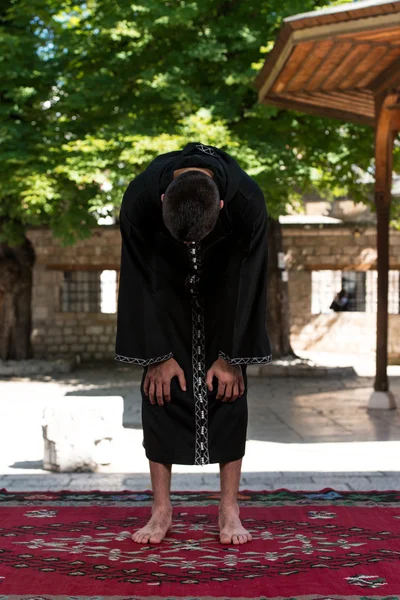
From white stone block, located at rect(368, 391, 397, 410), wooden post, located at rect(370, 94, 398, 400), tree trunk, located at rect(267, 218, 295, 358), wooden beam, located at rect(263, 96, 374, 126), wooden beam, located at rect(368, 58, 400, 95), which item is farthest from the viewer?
tree trunk, located at rect(267, 218, 295, 358)

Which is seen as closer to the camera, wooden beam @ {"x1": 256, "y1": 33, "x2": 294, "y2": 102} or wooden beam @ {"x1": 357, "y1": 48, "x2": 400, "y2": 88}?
wooden beam @ {"x1": 256, "y1": 33, "x2": 294, "y2": 102}

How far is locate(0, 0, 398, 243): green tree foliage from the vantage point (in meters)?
13.1

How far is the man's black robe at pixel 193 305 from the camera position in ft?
12.6

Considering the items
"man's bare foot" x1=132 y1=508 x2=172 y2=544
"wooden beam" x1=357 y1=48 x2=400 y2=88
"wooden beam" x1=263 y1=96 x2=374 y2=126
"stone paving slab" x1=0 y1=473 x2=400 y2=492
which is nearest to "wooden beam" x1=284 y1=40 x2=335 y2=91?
"wooden beam" x1=263 y1=96 x2=374 y2=126

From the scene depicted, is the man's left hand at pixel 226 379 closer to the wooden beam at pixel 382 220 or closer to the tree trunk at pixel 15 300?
the wooden beam at pixel 382 220

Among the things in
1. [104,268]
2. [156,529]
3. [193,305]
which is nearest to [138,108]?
[104,268]

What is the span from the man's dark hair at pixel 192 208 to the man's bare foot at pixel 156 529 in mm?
1172

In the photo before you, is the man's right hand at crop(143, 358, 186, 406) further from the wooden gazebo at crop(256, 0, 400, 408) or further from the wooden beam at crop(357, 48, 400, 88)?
the wooden beam at crop(357, 48, 400, 88)

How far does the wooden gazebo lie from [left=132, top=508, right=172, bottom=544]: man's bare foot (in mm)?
4937

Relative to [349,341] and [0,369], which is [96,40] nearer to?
[0,369]

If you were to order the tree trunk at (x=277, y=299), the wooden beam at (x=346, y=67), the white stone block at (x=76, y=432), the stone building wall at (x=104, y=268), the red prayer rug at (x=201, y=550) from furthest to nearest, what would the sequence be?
the stone building wall at (x=104, y=268) < the tree trunk at (x=277, y=299) < the wooden beam at (x=346, y=67) < the white stone block at (x=76, y=432) < the red prayer rug at (x=201, y=550)

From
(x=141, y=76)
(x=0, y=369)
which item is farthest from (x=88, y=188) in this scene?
(x=0, y=369)

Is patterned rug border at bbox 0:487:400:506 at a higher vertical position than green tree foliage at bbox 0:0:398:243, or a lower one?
lower

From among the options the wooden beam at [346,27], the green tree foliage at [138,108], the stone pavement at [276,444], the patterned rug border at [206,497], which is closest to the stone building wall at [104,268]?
the green tree foliage at [138,108]
